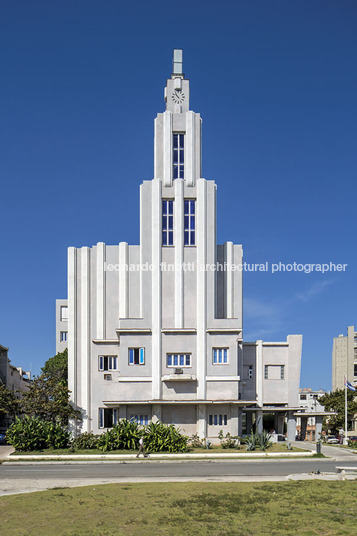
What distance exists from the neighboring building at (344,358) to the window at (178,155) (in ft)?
223

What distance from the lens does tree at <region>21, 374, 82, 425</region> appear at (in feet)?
157

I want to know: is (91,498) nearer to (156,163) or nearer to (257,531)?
(257,531)

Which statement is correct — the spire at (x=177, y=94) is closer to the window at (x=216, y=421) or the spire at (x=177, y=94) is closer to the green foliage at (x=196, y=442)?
the window at (x=216, y=421)

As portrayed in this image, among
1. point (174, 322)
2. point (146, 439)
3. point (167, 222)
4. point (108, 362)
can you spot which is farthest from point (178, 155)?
point (146, 439)

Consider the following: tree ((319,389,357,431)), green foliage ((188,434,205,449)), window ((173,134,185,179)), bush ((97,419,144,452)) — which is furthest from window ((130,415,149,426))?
tree ((319,389,357,431))

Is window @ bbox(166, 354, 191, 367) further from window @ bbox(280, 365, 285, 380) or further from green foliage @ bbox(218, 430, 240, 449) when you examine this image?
window @ bbox(280, 365, 285, 380)

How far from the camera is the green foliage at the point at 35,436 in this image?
40.9 m

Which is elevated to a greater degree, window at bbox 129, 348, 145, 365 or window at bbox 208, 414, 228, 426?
window at bbox 129, 348, 145, 365

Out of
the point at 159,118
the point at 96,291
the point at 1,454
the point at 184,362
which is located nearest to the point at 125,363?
the point at 184,362

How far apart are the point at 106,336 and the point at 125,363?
192 inches

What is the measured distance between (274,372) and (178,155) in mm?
21551

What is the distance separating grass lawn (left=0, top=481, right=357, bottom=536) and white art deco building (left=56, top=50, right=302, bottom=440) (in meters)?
24.3

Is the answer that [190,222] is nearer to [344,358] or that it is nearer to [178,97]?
[178,97]

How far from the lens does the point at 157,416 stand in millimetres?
46062
